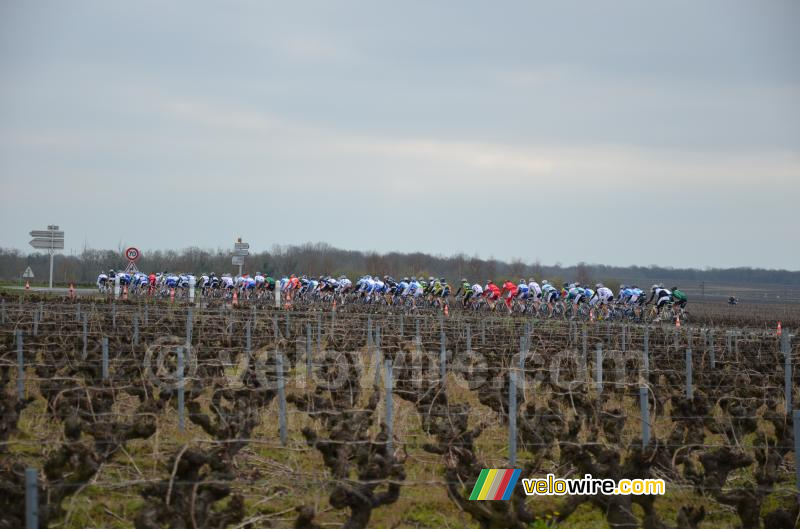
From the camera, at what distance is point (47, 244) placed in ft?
138

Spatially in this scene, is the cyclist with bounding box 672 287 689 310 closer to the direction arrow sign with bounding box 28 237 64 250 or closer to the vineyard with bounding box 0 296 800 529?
the vineyard with bounding box 0 296 800 529

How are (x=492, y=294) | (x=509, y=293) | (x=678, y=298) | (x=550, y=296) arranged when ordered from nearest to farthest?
1. (x=678, y=298)
2. (x=550, y=296)
3. (x=509, y=293)
4. (x=492, y=294)

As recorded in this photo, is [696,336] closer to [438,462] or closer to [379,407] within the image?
[379,407]

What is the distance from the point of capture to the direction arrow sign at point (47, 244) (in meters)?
41.9

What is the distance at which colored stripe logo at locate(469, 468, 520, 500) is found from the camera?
7340 millimetres

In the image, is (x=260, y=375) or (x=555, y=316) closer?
(x=260, y=375)

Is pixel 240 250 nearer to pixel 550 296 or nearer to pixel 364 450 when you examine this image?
pixel 550 296

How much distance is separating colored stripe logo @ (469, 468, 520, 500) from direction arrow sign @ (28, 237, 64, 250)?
1504 inches

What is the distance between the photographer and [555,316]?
1588 inches

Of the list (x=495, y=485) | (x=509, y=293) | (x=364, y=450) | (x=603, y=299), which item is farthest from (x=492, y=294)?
(x=495, y=485)

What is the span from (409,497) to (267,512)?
1401 mm

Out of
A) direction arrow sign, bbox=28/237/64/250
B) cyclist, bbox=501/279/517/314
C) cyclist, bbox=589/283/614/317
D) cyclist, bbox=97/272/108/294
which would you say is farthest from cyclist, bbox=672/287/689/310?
cyclist, bbox=97/272/108/294

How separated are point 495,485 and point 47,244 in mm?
38928

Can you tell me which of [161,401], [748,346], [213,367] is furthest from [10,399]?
[748,346]
